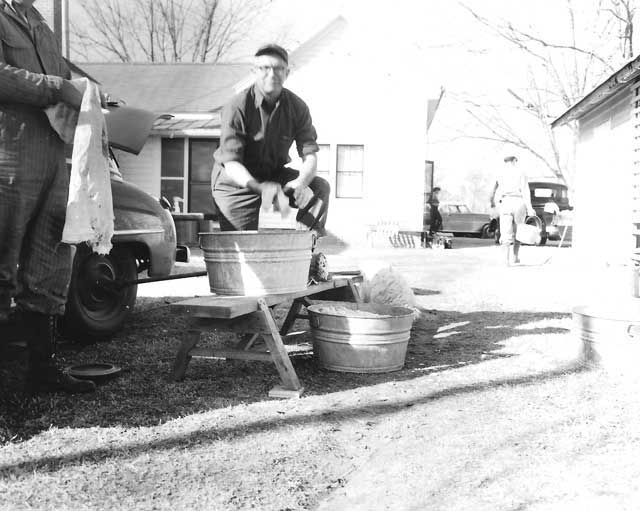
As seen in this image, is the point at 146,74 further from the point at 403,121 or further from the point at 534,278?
the point at 534,278

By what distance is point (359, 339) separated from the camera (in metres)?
4.46

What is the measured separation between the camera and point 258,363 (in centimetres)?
492

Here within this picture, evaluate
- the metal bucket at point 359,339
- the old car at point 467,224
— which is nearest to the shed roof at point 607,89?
the metal bucket at point 359,339

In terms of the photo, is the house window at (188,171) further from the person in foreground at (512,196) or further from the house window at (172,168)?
the person in foreground at (512,196)

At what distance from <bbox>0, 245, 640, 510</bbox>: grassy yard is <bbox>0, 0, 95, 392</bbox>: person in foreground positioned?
1.25 ft

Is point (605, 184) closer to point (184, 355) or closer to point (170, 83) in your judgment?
point (184, 355)

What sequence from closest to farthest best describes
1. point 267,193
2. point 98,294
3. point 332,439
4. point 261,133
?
point 332,439 < point 267,193 < point 261,133 < point 98,294

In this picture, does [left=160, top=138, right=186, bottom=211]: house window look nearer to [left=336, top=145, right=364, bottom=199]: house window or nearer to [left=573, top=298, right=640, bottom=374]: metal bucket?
[left=336, top=145, right=364, bottom=199]: house window

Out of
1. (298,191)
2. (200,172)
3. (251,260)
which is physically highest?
(200,172)

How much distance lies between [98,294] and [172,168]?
13725 mm

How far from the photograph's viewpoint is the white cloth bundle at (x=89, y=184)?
11.3ft

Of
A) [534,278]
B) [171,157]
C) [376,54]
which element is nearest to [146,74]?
[171,157]

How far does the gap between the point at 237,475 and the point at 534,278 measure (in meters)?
8.44

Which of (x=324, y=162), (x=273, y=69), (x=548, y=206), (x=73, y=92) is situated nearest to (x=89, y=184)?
(x=73, y=92)
